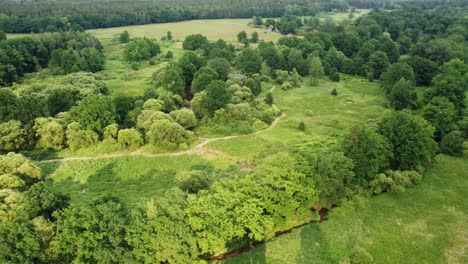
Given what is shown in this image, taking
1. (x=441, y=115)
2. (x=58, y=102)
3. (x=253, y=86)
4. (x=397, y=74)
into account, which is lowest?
(x=441, y=115)

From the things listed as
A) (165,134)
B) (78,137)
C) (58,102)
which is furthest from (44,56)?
(165,134)

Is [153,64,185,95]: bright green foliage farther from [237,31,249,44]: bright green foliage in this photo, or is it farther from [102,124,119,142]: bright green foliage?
[237,31,249,44]: bright green foliage

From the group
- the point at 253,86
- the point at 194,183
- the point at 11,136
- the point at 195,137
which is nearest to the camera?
the point at 194,183

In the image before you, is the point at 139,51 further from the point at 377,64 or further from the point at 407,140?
the point at 407,140

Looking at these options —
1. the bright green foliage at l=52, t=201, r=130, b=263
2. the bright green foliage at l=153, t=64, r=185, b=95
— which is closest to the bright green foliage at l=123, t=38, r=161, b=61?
the bright green foliage at l=153, t=64, r=185, b=95

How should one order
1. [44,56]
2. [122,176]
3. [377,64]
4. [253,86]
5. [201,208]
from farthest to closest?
[44,56] < [377,64] < [253,86] < [122,176] < [201,208]

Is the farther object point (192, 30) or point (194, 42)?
point (192, 30)
